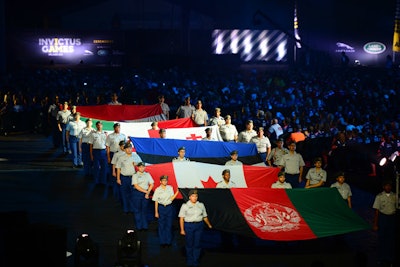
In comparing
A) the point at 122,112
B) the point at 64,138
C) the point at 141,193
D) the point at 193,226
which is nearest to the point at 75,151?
the point at 64,138

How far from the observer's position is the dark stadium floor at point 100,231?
41.2 ft

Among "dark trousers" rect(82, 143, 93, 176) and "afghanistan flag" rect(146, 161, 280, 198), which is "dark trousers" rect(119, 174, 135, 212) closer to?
"afghanistan flag" rect(146, 161, 280, 198)

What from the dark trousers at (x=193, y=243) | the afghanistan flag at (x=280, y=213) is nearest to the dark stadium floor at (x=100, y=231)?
the dark trousers at (x=193, y=243)

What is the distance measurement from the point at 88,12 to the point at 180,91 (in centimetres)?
1487

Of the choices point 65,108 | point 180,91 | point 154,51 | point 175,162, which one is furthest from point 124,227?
point 154,51

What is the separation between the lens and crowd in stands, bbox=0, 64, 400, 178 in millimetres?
27797

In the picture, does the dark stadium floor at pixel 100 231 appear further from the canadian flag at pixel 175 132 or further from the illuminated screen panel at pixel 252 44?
the illuminated screen panel at pixel 252 44

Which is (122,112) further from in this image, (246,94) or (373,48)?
(373,48)

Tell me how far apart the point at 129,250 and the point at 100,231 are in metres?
4.08

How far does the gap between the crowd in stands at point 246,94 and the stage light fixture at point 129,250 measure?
456 inches

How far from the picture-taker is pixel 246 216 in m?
16.1

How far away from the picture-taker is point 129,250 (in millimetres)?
13969

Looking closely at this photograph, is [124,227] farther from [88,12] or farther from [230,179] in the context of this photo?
[88,12]

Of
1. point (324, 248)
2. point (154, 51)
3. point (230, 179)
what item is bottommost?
point (324, 248)
